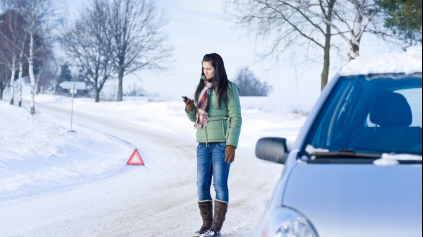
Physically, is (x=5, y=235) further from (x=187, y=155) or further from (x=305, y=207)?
(x=187, y=155)

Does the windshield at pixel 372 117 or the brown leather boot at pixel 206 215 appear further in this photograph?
the brown leather boot at pixel 206 215

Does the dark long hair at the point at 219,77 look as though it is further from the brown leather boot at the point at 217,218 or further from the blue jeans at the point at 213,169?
the brown leather boot at the point at 217,218

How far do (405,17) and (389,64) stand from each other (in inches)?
488

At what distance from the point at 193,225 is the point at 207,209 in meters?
0.77

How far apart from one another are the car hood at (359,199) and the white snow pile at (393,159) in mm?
51

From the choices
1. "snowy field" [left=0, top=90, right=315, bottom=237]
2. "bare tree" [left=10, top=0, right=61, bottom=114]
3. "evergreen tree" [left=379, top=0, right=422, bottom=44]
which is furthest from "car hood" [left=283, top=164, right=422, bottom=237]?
"bare tree" [left=10, top=0, right=61, bottom=114]

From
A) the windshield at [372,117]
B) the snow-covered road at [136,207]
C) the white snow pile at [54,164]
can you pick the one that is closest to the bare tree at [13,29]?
the white snow pile at [54,164]

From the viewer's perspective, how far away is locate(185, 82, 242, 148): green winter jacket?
15.4 ft

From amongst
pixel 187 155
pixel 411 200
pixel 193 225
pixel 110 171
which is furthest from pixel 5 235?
pixel 187 155

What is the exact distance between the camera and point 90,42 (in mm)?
48250

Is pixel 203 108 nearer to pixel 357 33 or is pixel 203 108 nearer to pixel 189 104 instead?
pixel 189 104

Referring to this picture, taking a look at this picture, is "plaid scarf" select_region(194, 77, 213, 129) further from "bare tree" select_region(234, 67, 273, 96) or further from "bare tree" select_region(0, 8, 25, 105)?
"bare tree" select_region(234, 67, 273, 96)

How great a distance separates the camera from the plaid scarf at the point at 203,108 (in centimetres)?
472

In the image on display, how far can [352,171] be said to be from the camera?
2137mm
